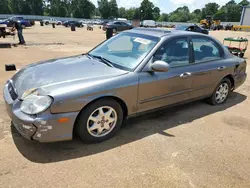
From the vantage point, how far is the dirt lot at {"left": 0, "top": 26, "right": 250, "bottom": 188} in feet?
7.89

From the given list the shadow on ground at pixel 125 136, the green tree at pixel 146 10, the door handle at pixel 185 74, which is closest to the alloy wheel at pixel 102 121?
the shadow on ground at pixel 125 136

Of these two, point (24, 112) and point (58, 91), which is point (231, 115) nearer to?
point (58, 91)

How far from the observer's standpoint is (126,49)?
146 inches

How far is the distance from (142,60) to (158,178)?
162 centimetres

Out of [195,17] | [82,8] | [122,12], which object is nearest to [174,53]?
[82,8]

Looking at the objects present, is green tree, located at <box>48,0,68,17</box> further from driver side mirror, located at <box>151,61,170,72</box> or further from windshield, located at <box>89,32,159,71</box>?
driver side mirror, located at <box>151,61,170,72</box>

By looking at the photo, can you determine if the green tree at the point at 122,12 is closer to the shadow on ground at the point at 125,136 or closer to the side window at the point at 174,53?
the shadow on ground at the point at 125,136

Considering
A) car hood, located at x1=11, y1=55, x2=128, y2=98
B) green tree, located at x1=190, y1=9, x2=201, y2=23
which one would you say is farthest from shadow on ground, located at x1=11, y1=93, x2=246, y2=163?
green tree, located at x1=190, y1=9, x2=201, y2=23

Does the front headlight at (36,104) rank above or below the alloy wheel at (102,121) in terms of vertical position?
above

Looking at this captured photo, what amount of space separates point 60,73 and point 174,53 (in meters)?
1.83

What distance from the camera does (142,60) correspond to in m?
3.23

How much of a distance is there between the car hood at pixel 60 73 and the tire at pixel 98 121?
0.36 m

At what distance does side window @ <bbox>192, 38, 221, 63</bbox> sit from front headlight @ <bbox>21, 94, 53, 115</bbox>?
2.63m

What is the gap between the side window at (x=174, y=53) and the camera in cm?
342
